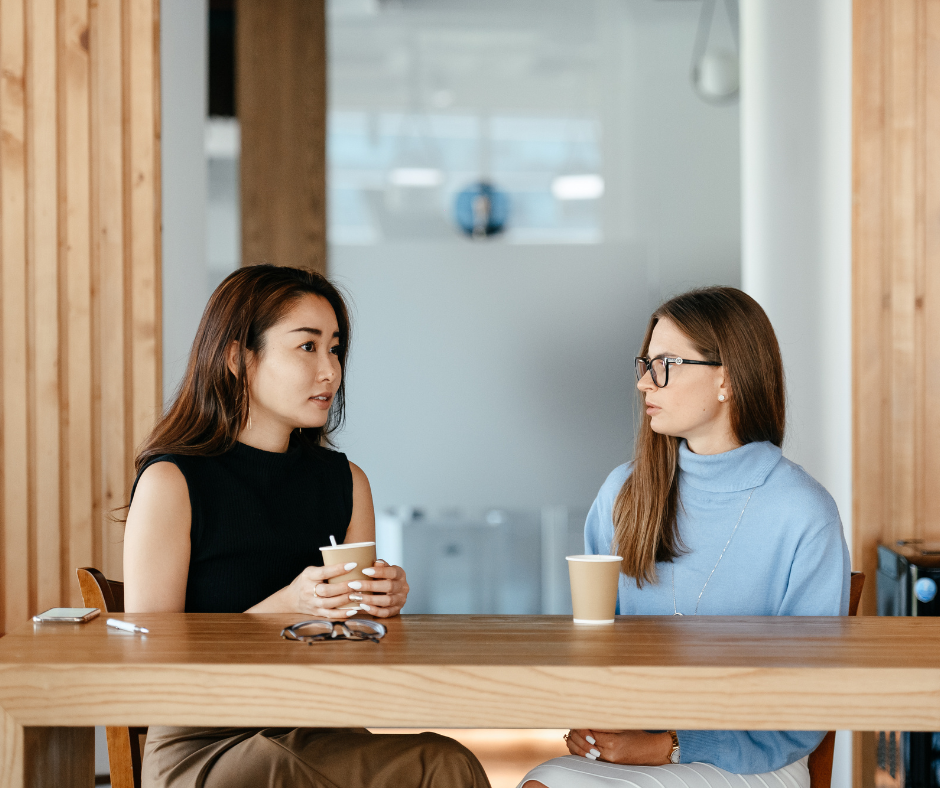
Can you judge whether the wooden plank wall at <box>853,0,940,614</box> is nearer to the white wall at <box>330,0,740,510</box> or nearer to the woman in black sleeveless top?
the white wall at <box>330,0,740,510</box>

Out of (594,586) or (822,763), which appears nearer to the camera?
(594,586)

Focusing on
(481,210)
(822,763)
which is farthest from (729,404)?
(481,210)

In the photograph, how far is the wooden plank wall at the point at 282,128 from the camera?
3.94 m

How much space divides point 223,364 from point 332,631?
2.29 feet

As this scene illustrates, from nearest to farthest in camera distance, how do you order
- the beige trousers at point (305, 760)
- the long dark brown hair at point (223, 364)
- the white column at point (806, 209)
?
the beige trousers at point (305, 760)
the long dark brown hair at point (223, 364)
the white column at point (806, 209)

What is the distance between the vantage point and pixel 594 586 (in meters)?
1.30

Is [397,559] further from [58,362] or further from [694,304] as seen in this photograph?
[694,304]

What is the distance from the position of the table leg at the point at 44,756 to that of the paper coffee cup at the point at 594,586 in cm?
71

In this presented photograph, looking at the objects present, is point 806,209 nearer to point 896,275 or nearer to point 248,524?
point 896,275

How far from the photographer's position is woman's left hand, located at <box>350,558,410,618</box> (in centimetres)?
135

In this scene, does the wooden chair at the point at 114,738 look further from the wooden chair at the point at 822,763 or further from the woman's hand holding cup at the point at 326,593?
the wooden chair at the point at 822,763

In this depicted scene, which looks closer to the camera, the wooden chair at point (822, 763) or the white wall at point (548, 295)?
the wooden chair at point (822, 763)

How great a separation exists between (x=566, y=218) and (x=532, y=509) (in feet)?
4.06

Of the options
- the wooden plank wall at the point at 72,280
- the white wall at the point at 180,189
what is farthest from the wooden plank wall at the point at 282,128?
the wooden plank wall at the point at 72,280
